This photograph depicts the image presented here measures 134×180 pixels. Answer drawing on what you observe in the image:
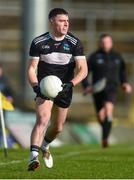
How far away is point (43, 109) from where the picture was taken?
36.2 ft

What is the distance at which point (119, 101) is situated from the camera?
28.9 meters

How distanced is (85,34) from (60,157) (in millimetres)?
19305

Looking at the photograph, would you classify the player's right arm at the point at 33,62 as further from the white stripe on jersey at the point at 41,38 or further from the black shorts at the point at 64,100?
the black shorts at the point at 64,100

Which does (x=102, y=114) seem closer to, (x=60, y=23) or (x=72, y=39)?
(x=72, y=39)

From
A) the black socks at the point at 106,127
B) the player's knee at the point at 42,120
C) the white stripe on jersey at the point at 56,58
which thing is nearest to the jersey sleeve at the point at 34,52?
the white stripe on jersey at the point at 56,58

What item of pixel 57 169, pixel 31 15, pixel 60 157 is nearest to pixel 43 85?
pixel 57 169

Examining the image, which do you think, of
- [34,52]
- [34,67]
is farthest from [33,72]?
[34,52]

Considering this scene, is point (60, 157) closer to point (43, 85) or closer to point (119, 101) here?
point (43, 85)

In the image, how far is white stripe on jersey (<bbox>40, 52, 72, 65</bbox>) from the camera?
11.3 metres

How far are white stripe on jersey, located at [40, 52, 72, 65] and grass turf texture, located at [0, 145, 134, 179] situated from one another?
1.39 metres

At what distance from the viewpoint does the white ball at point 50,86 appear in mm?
10766

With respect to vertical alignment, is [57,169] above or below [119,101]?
above

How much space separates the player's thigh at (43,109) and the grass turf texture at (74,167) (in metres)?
0.68

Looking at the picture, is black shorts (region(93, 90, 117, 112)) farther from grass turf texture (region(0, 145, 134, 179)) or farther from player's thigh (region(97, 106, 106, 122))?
grass turf texture (region(0, 145, 134, 179))
